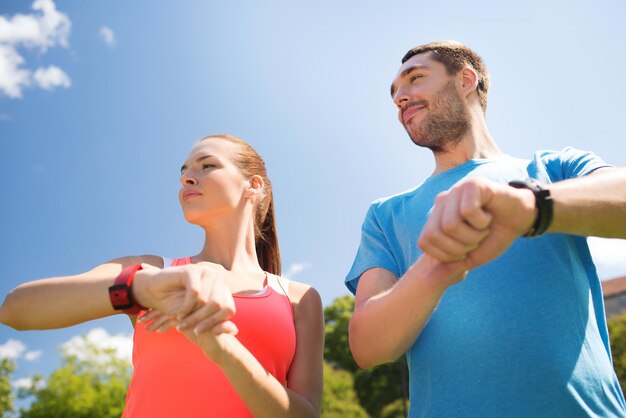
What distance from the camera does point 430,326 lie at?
2486 millimetres

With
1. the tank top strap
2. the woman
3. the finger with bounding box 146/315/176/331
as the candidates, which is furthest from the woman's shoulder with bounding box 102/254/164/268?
the finger with bounding box 146/315/176/331

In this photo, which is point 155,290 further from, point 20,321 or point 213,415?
point 213,415

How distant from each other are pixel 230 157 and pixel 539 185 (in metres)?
2.15

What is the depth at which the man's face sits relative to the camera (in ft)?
10.6

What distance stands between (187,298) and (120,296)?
38 cm

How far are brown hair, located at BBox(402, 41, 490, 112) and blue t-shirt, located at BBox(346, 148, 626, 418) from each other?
114cm

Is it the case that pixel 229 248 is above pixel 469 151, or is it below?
above

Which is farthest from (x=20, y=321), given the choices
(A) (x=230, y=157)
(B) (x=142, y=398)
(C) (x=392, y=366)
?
(C) (x=392, y=366)

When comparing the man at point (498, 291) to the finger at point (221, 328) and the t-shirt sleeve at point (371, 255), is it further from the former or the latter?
the finger at point (221, 328)

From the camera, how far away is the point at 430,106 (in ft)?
10.8

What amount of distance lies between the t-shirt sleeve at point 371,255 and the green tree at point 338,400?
26.8m

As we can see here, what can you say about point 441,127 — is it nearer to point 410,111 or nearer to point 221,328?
point 410,111

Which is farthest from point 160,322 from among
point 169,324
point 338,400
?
point 338,400

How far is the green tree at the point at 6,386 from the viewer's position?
39562mm
